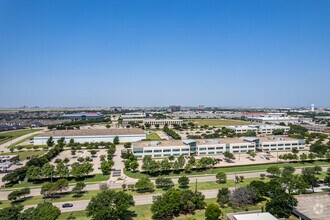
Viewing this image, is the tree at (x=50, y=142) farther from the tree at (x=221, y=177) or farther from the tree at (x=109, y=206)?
the tree at (x=221, y=177)

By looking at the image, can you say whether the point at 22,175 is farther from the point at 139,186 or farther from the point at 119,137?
the point at 119,137

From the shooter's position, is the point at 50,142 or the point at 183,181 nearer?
the point at 183,181

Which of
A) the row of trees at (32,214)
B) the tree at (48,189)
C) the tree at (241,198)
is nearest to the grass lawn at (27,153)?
the tree at (48,189)

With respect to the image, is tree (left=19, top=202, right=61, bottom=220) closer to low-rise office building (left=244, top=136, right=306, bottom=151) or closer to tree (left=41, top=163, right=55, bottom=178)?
tree (left=41, top=163, right=55, bottom=178)

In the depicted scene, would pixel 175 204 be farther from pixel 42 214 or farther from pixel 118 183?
pixel 118 183

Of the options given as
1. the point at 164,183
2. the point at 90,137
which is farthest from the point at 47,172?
the point at 90,137

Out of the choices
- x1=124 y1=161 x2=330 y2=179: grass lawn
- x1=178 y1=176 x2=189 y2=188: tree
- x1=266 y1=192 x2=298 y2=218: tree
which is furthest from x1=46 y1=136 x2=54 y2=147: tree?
x1=266 y1=192 x2=298 y2=218: tree

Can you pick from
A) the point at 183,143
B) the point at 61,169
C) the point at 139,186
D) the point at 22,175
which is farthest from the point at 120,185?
the point at 183,143
